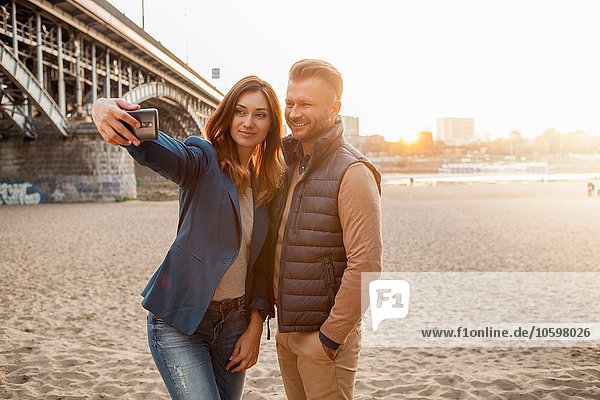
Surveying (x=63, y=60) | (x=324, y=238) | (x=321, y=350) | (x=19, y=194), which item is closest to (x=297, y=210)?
(x=324, y=238)

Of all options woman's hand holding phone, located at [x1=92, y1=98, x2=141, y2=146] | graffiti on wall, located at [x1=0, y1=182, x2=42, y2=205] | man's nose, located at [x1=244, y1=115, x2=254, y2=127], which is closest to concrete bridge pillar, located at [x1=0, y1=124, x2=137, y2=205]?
graffiti on wall, located at [x1=0, y1=182, x2=42, y2=205]

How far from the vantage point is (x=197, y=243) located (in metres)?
2.42

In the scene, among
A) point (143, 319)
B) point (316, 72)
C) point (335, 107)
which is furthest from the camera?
point (143, 319)

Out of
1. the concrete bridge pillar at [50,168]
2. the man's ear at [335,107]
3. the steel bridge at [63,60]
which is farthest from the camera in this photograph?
the concrete bridge pillar at [50,168]

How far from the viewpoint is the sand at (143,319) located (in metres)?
5.12

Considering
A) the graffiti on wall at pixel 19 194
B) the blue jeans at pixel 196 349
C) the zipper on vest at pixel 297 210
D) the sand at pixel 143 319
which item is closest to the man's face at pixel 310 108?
the zipper on vest at pixel 297 210

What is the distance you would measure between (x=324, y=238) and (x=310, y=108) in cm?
61

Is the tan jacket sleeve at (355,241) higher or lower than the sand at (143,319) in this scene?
higher

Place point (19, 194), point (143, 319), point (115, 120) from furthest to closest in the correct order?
point (19, 194)
point (143, 319)
point (115, 120)

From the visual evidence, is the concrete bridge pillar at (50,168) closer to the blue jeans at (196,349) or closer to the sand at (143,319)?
the sand at (143,319)

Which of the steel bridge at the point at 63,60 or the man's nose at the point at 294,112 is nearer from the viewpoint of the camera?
the man's nose at the point at 294,112

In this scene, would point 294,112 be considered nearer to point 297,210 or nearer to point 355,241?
point 297,210

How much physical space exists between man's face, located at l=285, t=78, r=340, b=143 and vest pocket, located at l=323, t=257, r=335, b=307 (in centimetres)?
60

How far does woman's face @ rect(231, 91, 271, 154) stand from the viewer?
257cm
